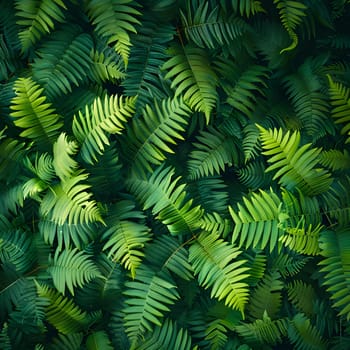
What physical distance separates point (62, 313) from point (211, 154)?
1.22 metres

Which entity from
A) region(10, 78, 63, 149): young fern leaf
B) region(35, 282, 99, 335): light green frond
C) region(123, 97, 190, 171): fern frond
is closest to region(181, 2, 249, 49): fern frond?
region(123, 97, 190, 171): fern frond

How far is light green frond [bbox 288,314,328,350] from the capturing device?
6.88 ft

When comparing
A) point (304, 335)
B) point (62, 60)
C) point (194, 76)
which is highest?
point (62, 60)

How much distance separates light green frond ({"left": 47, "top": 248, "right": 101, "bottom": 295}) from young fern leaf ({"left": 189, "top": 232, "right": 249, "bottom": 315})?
539mm

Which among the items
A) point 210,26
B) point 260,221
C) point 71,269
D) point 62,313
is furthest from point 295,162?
point 62,313

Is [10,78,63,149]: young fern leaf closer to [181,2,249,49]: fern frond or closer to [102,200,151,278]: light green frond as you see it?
[102,200,151,278]: light green frond

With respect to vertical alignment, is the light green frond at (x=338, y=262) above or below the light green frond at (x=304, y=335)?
above

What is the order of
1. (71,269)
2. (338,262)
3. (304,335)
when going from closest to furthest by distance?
(338,262) < (71,269) < (304,335)

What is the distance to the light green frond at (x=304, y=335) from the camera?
210cm

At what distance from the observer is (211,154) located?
2188mm

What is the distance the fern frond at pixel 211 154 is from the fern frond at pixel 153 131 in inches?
8.1

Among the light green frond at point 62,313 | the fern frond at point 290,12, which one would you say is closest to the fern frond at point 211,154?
the fern frond at point 290,12

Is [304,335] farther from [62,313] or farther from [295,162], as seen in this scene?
[62,313]

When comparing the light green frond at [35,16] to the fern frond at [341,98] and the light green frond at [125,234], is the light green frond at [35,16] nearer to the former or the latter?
the light green frond at [125,234]
